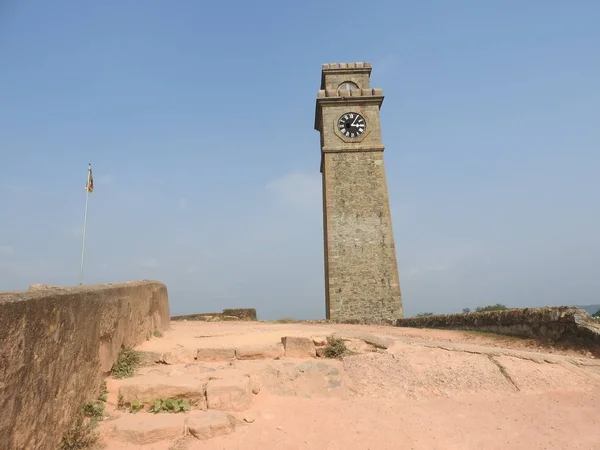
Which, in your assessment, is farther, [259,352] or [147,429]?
[259,352]

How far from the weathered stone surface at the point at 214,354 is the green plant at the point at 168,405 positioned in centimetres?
126

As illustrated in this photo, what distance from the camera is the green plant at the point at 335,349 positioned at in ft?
17.9

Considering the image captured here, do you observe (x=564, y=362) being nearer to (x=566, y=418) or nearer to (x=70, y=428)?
(x=566, y=418)

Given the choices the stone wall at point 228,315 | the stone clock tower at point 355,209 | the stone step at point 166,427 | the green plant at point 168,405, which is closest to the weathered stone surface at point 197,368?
the green plant at point 168,405

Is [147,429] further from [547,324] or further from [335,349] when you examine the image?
[547,324]

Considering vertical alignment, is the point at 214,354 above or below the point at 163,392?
above

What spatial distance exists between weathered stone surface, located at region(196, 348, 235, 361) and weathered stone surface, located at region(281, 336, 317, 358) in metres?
0.78

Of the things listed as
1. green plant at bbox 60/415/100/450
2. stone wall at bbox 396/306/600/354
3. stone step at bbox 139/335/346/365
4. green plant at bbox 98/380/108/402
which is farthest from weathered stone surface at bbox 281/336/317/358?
stone wall at bbox 396/306/600/354

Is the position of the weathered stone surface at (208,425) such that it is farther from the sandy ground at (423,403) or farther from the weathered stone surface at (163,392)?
the weathered stone surface at (163,392)

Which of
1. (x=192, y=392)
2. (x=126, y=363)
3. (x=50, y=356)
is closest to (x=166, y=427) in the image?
(x=192, y=392)

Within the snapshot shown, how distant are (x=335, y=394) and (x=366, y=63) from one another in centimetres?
2153

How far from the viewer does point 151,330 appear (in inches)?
247

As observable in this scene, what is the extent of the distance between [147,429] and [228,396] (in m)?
0.88

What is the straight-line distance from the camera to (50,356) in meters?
3.14
